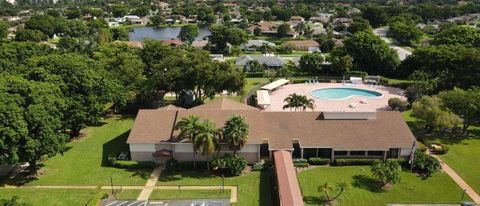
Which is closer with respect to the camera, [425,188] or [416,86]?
[425,188]

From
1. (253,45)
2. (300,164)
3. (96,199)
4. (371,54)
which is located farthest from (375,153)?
(253,45)

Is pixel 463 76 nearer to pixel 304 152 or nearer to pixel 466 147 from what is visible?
pixel 466 147

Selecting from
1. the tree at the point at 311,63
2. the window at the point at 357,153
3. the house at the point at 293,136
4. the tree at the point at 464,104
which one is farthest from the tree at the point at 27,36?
the tree at the point at 464,104

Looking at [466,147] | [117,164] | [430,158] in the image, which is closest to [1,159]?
[117,164]

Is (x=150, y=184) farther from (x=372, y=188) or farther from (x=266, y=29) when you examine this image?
(x=266, y=29)

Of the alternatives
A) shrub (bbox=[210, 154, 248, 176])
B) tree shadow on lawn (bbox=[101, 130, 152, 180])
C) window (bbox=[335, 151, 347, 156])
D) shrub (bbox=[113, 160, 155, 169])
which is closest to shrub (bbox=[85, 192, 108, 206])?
tree shadow on lawn (bbox=[101, 130, 152, 180])

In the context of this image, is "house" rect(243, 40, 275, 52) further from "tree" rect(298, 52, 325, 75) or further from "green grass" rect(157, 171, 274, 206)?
"green grass" rect(157, 171, 274, 206)
